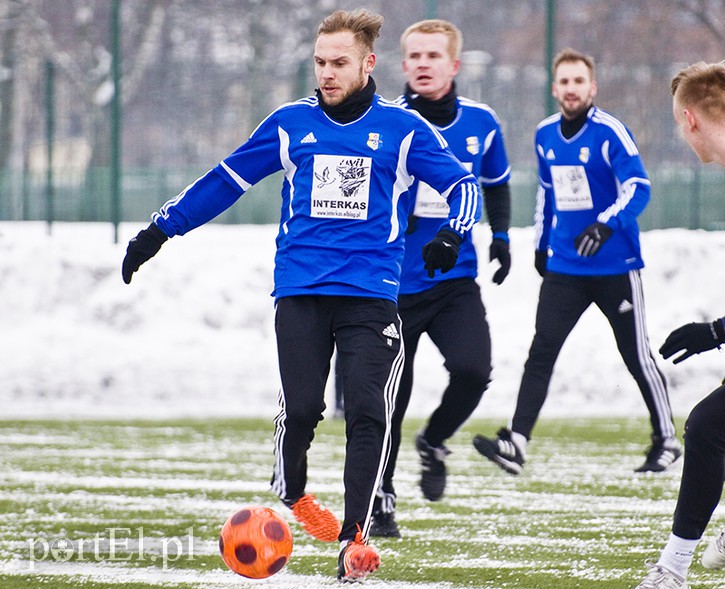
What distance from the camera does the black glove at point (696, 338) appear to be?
4.76 m

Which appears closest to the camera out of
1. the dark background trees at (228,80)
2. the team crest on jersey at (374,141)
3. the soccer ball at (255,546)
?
the soccer ball at (255,546)

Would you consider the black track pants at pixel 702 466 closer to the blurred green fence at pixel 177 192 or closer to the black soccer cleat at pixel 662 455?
the black soccer cleat at pixel 662 455

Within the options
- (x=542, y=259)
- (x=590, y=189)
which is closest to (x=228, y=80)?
(x=542, y=259)

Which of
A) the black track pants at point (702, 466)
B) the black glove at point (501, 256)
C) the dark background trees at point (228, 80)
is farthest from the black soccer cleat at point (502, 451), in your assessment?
the dark background trees at point (228, 80)

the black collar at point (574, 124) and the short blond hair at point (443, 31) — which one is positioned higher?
the short blond hair at point (443, 31)

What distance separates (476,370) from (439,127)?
1.15 metres

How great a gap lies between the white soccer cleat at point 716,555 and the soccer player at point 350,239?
1.21 metres

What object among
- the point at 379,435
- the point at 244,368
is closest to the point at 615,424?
the point at 244,368

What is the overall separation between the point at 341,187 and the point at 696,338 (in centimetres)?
146

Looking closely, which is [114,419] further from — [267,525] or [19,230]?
[267,525]

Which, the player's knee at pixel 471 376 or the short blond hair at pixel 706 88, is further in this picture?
the player's knee at pixel 471 376

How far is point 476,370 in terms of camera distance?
6586 millimetres

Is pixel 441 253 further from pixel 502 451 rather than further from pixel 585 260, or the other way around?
pixel 585 260

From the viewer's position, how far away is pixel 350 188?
217 inches
